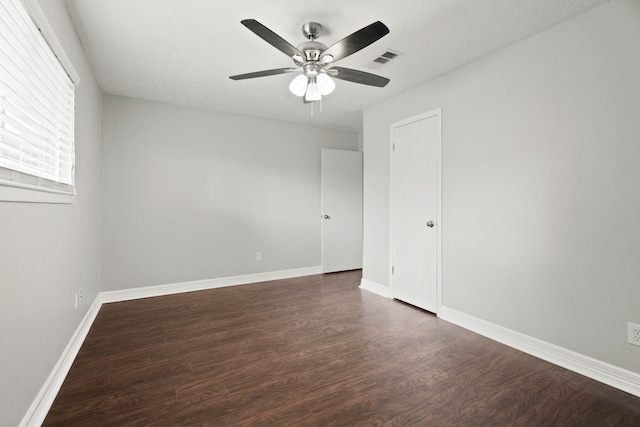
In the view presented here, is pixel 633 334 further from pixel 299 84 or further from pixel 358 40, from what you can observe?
pixel 299 84

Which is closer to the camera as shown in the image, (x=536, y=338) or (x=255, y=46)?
(x=536, y=338)

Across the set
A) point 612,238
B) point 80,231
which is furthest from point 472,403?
point 80,231

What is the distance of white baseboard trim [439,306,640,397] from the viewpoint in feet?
6.09

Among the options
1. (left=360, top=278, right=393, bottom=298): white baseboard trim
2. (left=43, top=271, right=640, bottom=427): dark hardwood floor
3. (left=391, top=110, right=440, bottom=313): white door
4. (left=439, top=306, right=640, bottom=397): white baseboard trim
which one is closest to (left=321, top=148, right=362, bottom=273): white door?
(left=360, top=278, right=393, bottom=298): white baseboard trim

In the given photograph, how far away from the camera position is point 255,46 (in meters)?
2.44

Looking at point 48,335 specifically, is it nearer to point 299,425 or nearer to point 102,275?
point 299,425

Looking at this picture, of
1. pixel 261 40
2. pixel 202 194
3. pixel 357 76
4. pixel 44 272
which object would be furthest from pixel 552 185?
pixel 202 194

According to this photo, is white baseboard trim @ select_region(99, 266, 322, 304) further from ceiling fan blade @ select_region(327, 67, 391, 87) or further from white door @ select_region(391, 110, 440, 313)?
ceiling fan blade @ select_region(327, 67, 391, 87)

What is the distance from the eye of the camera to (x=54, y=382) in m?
1.77

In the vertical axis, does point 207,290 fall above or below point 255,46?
below

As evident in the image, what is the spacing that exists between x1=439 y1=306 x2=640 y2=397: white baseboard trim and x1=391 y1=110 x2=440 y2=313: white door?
16.8 inches

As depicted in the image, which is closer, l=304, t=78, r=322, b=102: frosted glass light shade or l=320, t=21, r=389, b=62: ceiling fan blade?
l=320, t=21, r=389, b=62: ceiling fan blade

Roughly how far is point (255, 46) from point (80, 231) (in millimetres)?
2102

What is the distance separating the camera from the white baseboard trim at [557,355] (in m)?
1.86
